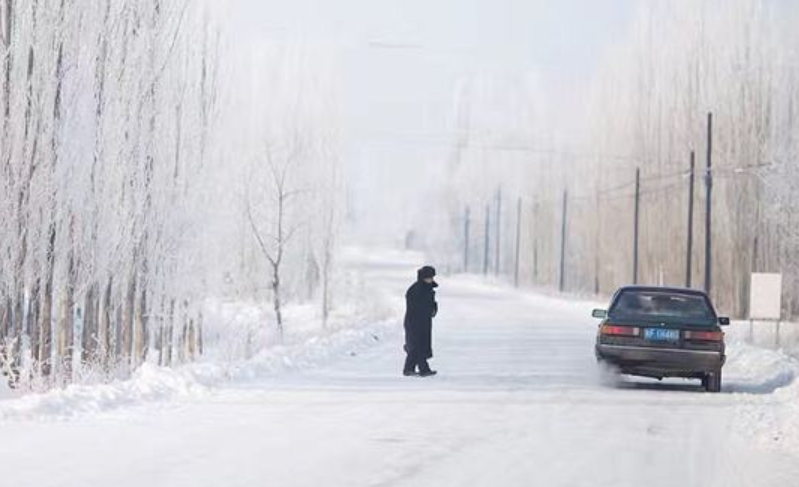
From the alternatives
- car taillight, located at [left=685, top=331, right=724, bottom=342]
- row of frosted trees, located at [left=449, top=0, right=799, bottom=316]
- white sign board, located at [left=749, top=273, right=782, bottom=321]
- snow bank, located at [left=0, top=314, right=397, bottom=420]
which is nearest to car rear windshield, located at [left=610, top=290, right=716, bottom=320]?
car taillight, located at [left=685, top=331, right=724, bottom=342]

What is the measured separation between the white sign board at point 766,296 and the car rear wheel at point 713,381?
Result: 11586 mm

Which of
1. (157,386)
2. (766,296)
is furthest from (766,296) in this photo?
(157,386)

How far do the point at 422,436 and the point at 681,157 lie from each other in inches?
1910

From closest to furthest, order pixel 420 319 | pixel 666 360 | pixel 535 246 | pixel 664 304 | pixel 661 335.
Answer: pixel 666 360, pixel 661 335, pixel 420 319, pixel 664 304, pixel 535 246

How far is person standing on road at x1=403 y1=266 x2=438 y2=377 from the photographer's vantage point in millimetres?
20219

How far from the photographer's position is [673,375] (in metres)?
Result: 19.7

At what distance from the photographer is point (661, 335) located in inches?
765

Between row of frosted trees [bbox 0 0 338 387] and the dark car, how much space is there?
23.5 feet

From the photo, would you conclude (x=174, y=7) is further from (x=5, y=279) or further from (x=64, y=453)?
(x=64, y=453)

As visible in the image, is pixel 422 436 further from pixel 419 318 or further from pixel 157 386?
pixel 419 318

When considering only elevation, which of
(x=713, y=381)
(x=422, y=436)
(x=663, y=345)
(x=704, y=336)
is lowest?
(x=713, y=381)

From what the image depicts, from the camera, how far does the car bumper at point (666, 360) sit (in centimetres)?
1928

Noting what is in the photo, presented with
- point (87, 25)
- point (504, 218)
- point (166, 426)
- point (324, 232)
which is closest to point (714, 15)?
point (324, 232)

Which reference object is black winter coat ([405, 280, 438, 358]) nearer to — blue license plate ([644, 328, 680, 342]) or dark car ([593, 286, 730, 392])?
dark car ([593, 286, 730, 392])
